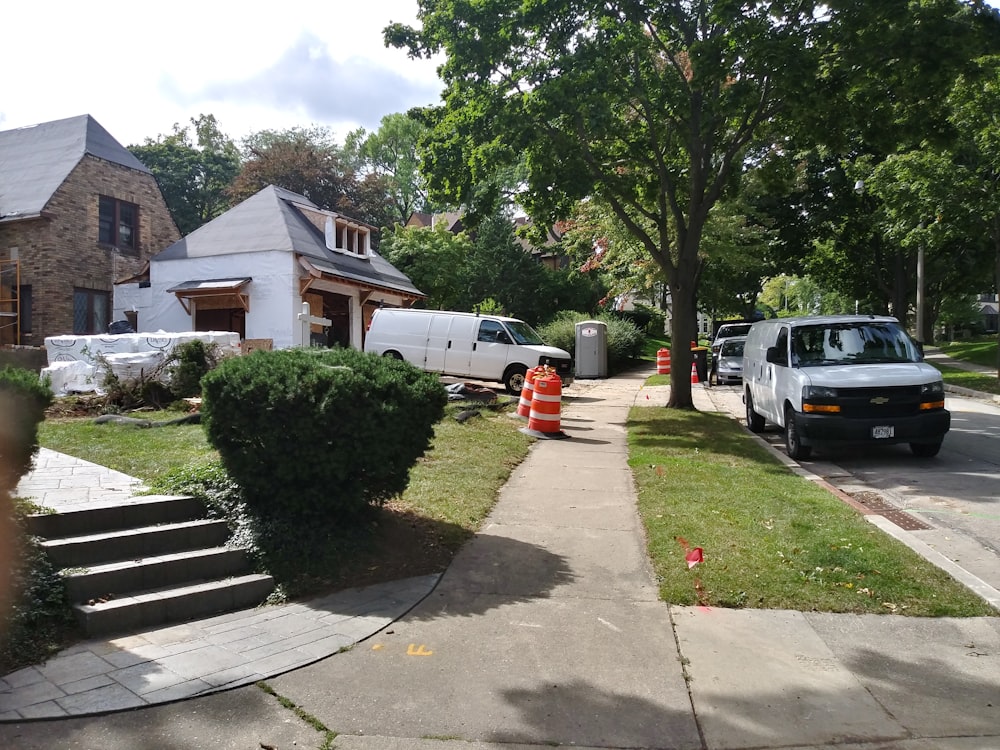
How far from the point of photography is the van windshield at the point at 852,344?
11125mm

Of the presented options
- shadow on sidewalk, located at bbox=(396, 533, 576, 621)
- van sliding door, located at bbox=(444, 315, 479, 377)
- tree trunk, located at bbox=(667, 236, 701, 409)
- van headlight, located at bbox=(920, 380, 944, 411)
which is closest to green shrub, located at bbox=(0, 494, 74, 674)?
shadow on sidewalk, located at bbox=(396, 533, 576, 621)

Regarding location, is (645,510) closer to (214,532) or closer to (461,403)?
(214,532)

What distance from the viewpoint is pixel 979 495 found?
8281 mm

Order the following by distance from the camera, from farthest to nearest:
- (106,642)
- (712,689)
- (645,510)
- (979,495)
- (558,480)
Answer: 1. (558,480)
2. (979,495)
3. (645,510)
4. (106,642)
5. (712,689)

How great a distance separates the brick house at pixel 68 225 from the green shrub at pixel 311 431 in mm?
22089

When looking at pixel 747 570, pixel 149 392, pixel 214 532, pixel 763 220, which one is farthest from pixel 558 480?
pixel 763 220

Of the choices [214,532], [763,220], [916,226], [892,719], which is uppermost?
[763,220]

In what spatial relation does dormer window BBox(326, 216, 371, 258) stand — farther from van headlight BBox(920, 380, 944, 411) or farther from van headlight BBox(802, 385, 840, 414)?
van headlight BBox(920, 380, 944, 411)

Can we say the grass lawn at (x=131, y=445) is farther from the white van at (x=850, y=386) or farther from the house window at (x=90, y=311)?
the house window at (x=90, y=311)

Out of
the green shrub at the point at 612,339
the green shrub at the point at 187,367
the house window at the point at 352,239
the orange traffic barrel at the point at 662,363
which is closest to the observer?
the green shrub at the point at 187,367

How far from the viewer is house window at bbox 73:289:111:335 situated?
2516cm

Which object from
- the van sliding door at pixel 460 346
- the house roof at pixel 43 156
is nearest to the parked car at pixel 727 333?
the van sliding door at pixel 460 346

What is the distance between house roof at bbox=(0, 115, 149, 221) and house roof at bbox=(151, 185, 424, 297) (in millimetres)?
3763

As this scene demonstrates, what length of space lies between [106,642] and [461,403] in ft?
35.9
